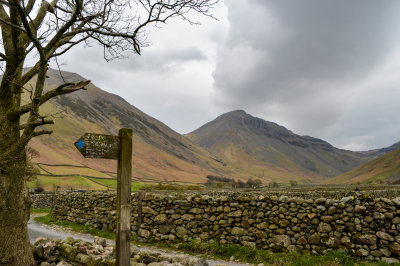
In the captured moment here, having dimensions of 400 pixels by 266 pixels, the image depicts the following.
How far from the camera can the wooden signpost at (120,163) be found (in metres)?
4.92

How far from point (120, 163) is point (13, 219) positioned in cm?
319

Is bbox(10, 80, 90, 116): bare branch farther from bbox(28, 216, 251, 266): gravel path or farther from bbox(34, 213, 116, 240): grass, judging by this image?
bbox(34, 213, 116, 240): grass

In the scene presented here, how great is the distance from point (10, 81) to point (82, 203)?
11891mm

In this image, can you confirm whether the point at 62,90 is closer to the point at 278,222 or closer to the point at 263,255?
the point at 263,255

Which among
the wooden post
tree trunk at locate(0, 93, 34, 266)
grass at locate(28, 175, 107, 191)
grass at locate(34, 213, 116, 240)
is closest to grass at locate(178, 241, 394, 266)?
the wooden post

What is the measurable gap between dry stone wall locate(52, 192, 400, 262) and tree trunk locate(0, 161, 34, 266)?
18.7 feet

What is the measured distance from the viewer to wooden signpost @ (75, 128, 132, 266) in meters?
4.92

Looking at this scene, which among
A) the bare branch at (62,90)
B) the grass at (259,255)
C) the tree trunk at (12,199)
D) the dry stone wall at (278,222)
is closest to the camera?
the bare branch at (62,90)

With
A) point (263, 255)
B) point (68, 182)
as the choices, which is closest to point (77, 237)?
point (263, 255)

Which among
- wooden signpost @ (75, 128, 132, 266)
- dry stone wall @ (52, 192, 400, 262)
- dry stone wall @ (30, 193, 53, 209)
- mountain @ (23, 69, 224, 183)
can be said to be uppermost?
mountain @ (23, 69, 224, 183)

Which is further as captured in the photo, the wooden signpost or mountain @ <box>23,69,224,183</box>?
mountain @ <box>23,69,224,183</box>

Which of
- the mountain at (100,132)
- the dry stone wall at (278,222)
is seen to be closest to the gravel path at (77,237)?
the dry stone wall at (278,222)

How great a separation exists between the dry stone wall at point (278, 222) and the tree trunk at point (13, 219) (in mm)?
5710

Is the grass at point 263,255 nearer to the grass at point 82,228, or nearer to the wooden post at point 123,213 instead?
the wooden post at point 123,213
